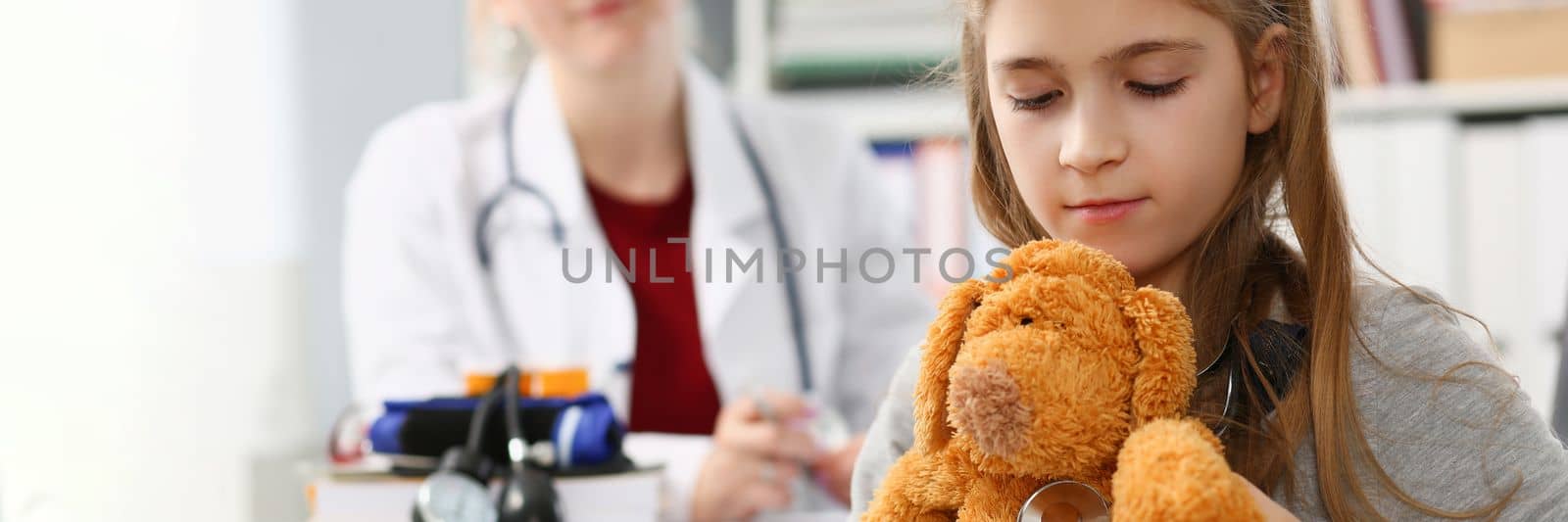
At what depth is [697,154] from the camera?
1.51m

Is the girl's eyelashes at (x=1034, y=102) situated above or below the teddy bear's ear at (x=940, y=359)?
above

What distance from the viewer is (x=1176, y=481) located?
1.32 feet

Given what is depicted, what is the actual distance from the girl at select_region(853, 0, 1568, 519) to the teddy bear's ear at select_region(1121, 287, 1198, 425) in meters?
0.08

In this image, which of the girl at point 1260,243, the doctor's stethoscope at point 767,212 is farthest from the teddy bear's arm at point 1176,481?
the doctor's stethoscope at point 767,212

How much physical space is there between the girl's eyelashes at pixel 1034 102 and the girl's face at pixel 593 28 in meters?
0.96

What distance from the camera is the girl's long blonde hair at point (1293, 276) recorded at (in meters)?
0.53

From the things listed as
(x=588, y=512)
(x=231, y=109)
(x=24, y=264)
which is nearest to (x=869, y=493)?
(x=588, y=512)

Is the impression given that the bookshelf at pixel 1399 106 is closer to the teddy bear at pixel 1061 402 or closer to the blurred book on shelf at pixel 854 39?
the blurred book on shelf at pixel 854 39

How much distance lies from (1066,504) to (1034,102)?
198 millimetres

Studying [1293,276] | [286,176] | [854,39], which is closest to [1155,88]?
[1293,276]

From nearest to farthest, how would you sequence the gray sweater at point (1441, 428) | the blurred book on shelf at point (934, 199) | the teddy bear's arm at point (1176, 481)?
the teddy bear's arm at point (1176, 481) < the gray sweater at point (1441, 428) < the blurred book on shelf at point (934, 199)

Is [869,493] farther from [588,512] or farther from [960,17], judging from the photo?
[588,512]

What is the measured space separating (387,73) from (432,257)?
44 cm

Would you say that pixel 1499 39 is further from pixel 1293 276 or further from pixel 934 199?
pixel 1293 276
